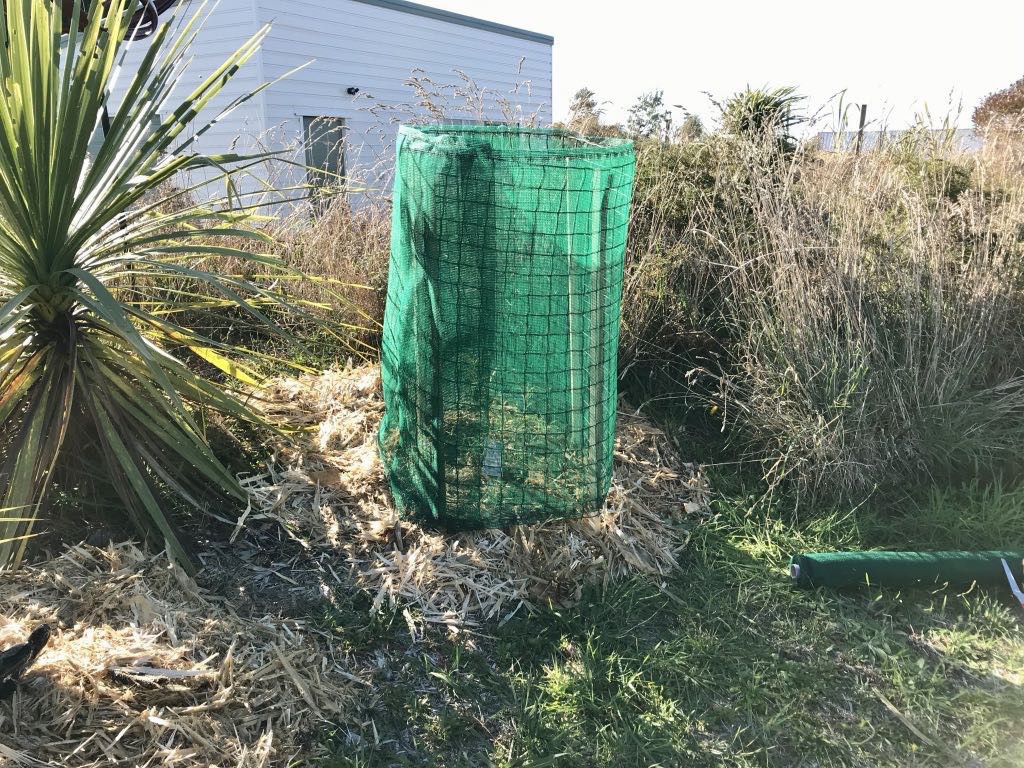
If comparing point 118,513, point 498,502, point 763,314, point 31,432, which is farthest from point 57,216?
point 763,314

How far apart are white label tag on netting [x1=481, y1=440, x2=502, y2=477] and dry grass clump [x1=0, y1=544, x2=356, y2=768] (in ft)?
2.66

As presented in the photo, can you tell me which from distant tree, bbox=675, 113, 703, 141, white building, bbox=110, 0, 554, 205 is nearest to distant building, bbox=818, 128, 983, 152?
distant tree, bbox=675, 113, 703, 141

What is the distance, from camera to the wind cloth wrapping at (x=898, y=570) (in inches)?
115

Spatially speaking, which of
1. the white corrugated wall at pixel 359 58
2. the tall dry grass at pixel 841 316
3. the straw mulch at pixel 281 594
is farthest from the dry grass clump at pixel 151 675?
the white corrugated wall at pixel 359 58

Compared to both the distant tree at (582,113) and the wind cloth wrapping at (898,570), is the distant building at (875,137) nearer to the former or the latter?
the distant tree at (582,113)

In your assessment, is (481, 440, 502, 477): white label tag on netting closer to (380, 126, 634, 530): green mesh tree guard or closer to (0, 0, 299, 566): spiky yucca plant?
(380, 126, 634, 530): green mesh tree guard

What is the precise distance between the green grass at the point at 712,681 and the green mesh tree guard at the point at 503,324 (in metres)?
0.50

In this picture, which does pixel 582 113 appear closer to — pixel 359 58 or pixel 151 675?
pixel 151 675

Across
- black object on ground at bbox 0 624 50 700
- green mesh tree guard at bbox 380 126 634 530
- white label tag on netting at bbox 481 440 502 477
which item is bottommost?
black object on ground at bbox 0 624 50 700

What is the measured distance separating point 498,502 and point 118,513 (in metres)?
1.39

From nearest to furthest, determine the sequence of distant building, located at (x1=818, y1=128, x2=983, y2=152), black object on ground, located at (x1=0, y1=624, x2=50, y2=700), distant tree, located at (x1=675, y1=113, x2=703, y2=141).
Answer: black object on ground, located at (x1=0, y1=624, x2=50, y2=700) < distant building, located at (x1=818, y1=128, x2=983, y2=152) < distant tree, located at (x1=675, y1=113, x2=703, y2=141)

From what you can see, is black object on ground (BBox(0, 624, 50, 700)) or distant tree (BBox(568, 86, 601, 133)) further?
distant tree (BBox(568, 86, 601, 133))

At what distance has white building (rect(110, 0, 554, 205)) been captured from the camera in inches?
459

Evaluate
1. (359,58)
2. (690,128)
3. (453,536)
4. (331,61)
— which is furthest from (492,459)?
(359,58)
